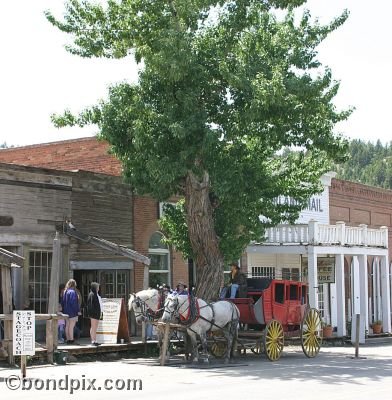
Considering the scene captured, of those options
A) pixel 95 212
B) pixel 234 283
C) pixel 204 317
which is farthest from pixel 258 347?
pixel 95 212

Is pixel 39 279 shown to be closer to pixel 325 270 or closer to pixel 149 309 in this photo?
pixel 149 309

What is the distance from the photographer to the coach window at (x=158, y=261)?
2903cm

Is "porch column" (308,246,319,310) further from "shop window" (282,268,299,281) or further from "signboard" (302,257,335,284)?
"shop window" (282,268,299,281)

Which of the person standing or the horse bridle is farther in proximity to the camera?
the person standing

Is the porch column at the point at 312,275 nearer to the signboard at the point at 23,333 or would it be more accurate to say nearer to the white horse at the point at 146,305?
the white horse at the point at 146,305

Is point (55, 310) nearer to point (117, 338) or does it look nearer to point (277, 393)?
point (117, 338)

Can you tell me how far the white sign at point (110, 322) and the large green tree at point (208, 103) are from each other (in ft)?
9.53

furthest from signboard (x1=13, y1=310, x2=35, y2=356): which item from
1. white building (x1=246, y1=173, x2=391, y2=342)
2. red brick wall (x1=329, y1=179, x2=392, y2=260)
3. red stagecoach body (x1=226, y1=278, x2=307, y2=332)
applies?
red brick wall (x1=329, y1=179, x2=392, y2=260)

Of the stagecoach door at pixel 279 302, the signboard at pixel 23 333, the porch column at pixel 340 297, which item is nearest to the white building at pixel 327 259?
the porch column at pixel 340 297

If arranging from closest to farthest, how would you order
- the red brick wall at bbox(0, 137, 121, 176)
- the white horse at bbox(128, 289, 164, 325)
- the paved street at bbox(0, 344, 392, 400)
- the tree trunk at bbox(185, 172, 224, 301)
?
the paved street at bbox(0, 344, 392, 400), the white horse at bbox(128, 289, 164, 325), the tree trunk at bbox(185, 172, 224, 301), the red brick wall at bbox(0, 137, 121, 176)

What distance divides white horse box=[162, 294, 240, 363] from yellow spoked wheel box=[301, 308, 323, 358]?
8.94 ft

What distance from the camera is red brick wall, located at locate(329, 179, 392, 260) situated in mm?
41125

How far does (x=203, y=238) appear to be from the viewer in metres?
24.1

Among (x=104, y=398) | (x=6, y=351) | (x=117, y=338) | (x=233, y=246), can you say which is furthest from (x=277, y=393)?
(x=233, y=246)
